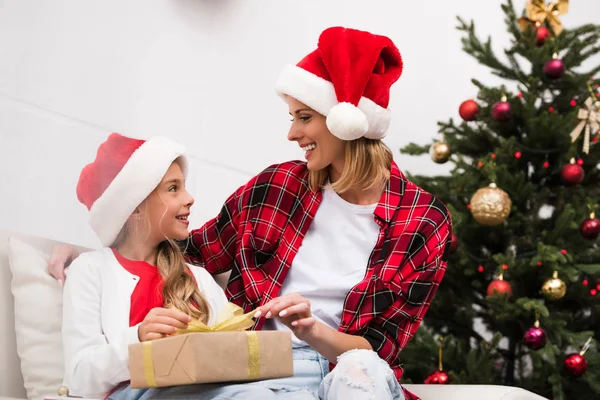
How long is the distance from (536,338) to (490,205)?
Result: 0.50 meters

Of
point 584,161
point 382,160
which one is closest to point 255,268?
point 382,160

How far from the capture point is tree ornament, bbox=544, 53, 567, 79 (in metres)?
2.86

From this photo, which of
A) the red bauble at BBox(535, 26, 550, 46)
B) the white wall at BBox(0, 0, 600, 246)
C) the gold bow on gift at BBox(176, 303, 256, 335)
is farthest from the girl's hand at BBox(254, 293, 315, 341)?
the red bauble at BBox(535, 26, 550, 46)

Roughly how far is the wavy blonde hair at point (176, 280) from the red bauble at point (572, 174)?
5.63 feet

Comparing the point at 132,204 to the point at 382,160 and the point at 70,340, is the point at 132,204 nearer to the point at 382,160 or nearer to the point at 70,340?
the point at 70,340

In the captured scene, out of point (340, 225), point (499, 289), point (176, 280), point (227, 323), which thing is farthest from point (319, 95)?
point (499, 289)

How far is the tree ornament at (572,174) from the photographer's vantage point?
281 cm

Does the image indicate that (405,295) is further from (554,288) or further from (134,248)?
(554,288)

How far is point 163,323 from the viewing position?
4.30ft

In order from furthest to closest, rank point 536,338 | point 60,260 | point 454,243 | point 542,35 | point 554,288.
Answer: point 542,35 < point 454,243 < point 554,288 < point 536,338 < point 60,260

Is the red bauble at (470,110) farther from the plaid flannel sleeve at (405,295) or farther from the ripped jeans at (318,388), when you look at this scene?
the ripped jeans at (318,388)

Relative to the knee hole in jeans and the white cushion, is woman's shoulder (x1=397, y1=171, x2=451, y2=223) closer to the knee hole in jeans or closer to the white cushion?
the knee hole in jeans

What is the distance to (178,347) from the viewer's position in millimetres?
1218

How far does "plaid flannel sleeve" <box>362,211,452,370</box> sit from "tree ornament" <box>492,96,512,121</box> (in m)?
1.26
